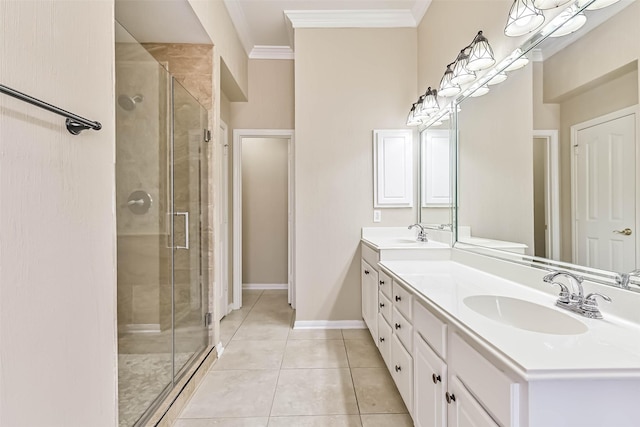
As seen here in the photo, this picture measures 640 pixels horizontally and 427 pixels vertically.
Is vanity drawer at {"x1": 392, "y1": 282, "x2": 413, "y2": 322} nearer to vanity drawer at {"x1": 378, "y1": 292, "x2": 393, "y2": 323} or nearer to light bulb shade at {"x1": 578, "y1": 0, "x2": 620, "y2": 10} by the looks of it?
vanity drawer at {"x1": 378, "y1": 292, "x2": 393, "y2": 323}

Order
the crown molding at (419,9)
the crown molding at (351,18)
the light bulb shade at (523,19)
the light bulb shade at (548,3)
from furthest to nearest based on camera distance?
the crown molding at (351,18), the crown molding at (419,9), the light bulb shade at (523,19), the light bulb shade at (548,3)

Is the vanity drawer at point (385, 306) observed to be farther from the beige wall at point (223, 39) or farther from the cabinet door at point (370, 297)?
the beige wall at point (223, 39)

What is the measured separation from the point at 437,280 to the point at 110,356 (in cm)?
148

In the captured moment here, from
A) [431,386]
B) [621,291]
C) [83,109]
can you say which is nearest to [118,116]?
[83,109]

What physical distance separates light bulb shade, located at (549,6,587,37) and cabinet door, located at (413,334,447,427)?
1400 millimetres

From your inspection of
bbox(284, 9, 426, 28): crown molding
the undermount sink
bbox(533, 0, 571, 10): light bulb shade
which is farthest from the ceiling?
the undermount sink

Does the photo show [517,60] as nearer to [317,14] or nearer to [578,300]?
[578,300]

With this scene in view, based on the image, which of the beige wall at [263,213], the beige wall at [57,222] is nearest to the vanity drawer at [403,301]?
the beige wall at [57,222]

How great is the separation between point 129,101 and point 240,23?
1.69 m

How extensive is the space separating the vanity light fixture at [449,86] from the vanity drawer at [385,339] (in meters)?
1.71

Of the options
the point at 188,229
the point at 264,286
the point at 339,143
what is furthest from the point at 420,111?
the point at 264,286

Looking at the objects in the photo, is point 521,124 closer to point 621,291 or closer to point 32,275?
point 621,291

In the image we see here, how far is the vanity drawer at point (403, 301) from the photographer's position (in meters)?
1.53

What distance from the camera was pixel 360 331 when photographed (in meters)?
2.95
